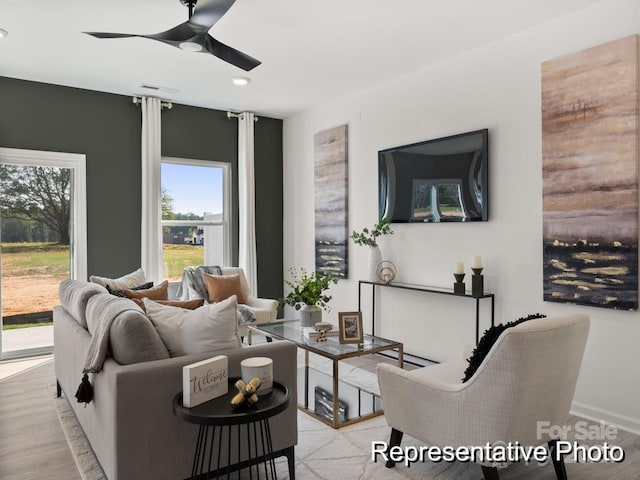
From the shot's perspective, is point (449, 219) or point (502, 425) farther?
point (449, 219)

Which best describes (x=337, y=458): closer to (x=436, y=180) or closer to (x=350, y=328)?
(x=350, y=328)

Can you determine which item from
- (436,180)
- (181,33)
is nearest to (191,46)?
(181,33)

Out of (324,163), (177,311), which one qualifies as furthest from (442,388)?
(324,163)

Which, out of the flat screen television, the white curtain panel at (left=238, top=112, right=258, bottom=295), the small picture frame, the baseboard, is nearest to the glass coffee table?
the small picture frame

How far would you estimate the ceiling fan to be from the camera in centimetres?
251

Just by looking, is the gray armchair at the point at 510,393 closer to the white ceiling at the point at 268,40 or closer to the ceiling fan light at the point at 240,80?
the white ceiling at the point at 268,40

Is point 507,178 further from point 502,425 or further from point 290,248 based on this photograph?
point 290,248

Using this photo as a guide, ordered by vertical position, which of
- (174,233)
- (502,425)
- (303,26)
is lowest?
(502,425)

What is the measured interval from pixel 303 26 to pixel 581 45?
6.21 ft

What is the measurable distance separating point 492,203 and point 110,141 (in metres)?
3.98

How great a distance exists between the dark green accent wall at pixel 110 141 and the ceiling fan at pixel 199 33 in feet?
8.16

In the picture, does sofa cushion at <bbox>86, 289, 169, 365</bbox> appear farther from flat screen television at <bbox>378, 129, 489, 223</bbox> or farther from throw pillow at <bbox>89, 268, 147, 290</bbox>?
flat screen television at <bbox>378, 129, 489, 223</bbox>

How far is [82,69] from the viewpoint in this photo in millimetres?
4457

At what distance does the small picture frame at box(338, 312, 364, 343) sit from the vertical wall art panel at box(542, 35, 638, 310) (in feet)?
4.38
